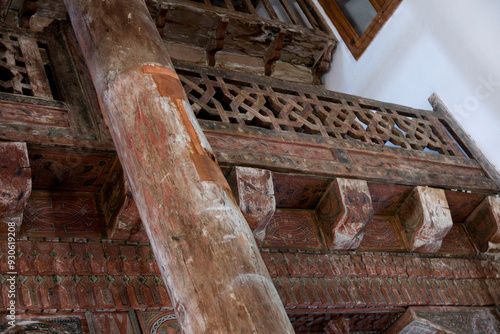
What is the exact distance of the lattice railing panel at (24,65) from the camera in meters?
3.28

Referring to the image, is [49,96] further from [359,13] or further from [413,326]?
[359,13]

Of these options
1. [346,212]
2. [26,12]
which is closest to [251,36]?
[26,12]

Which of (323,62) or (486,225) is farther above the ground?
(486,225)

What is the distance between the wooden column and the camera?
6.38 ft

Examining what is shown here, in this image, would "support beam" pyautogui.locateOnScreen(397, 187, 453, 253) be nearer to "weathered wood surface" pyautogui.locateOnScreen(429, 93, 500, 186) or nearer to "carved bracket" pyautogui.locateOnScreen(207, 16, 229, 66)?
"weathered wood surface" pyautogui.locateOnScreen(429, 93, 500, 186)

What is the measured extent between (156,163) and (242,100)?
1.80 meters

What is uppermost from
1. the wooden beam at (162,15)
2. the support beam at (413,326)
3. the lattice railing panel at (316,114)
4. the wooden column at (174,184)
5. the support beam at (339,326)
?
the wooden column at (174,184)

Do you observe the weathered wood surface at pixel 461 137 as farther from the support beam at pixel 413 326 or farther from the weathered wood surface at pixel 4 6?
the weathered wood surface at pixel 4 6

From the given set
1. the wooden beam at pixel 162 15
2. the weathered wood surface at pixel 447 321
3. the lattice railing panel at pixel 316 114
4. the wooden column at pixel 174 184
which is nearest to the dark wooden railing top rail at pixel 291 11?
the wooden beam at pixel 162 15

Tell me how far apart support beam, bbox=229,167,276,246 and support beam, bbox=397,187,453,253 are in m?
1.13

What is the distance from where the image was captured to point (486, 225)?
14.3ft

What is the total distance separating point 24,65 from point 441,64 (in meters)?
3.05

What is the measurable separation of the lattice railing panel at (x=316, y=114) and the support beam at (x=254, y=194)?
1.53ft

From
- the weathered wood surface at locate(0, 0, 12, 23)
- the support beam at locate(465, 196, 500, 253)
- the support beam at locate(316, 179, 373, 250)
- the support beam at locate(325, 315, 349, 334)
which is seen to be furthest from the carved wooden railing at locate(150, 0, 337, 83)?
the support beam at locate(325, 315, 349, 334)
